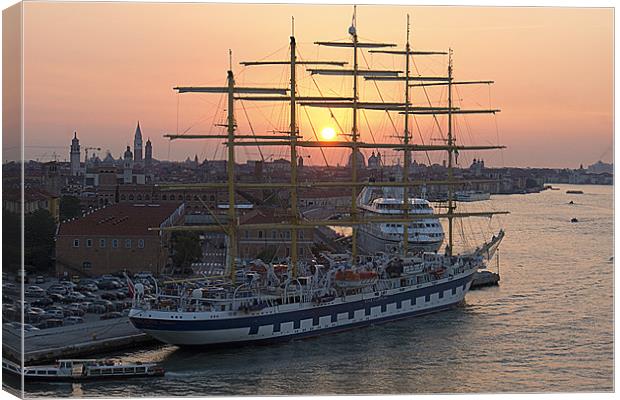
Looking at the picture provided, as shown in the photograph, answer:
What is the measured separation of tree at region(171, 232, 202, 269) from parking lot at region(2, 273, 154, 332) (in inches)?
50.1

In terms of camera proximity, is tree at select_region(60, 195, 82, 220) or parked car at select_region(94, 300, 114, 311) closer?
parked car at select_region(94, 300, 114, 311)

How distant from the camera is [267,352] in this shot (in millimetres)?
11758

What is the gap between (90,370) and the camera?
9727 millimetres

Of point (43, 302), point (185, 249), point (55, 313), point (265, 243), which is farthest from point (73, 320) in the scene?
point (265, 243)

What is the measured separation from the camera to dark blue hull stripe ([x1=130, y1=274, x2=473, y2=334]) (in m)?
11.5

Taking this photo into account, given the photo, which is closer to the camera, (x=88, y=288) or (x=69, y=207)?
(x=88, y=288)

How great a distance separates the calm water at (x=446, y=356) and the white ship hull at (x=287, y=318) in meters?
0.15

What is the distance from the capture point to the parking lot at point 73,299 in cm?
1205

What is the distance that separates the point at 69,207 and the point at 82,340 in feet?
26.9

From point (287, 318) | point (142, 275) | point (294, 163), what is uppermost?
point (294, 163)

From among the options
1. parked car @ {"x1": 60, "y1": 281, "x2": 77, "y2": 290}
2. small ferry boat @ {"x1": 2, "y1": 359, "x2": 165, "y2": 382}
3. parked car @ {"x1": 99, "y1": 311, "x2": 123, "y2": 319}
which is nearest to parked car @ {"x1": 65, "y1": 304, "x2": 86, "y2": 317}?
parked car @ {"x1": 99, "y1": 311, "x2": 123, "y2": 319}

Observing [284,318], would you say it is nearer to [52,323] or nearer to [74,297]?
[52,323]

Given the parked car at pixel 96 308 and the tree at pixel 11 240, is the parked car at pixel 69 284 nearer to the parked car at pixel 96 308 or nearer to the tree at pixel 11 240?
the parked car at pixel 96 308

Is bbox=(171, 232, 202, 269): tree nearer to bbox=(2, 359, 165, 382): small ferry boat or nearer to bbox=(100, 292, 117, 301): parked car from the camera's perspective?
bbox=(100, 292, 117, 301): parked car
